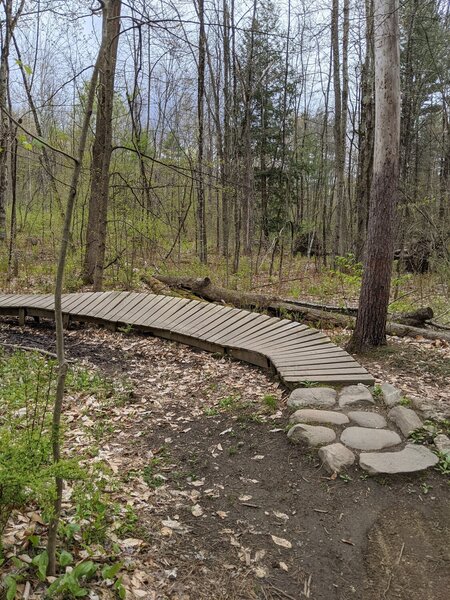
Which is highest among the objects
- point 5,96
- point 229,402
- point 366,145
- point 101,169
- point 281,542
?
point 5,96

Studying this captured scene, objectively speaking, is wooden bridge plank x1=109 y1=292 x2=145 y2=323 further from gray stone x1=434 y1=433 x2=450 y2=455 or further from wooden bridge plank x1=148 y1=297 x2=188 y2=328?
gray stone x1=434 y1=433 x2=450 y2=455

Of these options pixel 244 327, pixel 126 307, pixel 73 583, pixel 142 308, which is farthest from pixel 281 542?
pixel 126 307

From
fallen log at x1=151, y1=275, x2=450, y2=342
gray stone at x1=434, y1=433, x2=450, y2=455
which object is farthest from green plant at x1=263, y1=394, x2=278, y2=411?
fallen log at x1=151, y1=275, x2=450, y2=342

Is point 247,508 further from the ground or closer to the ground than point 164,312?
closer to the ground

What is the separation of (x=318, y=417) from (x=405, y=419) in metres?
0.65

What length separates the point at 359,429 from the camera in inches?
127

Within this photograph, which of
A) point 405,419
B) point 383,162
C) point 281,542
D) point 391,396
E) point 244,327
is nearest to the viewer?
point 281,542

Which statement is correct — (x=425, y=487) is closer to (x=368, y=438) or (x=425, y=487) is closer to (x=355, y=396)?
(x=368, y=438)

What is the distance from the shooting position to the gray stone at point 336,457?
2.86 m

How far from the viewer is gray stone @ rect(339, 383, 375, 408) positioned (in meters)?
3.61

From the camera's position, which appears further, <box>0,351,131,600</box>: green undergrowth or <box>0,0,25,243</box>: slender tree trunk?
<box>0,0,25,243</box>: slender tree trunk

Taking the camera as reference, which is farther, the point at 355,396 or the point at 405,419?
the point at 355,396

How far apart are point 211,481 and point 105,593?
1111 mm

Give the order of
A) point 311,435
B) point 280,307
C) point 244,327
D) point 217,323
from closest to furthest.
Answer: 1. point 311,435
2. point 244,327
3. point 217,323
4. point 280,307
